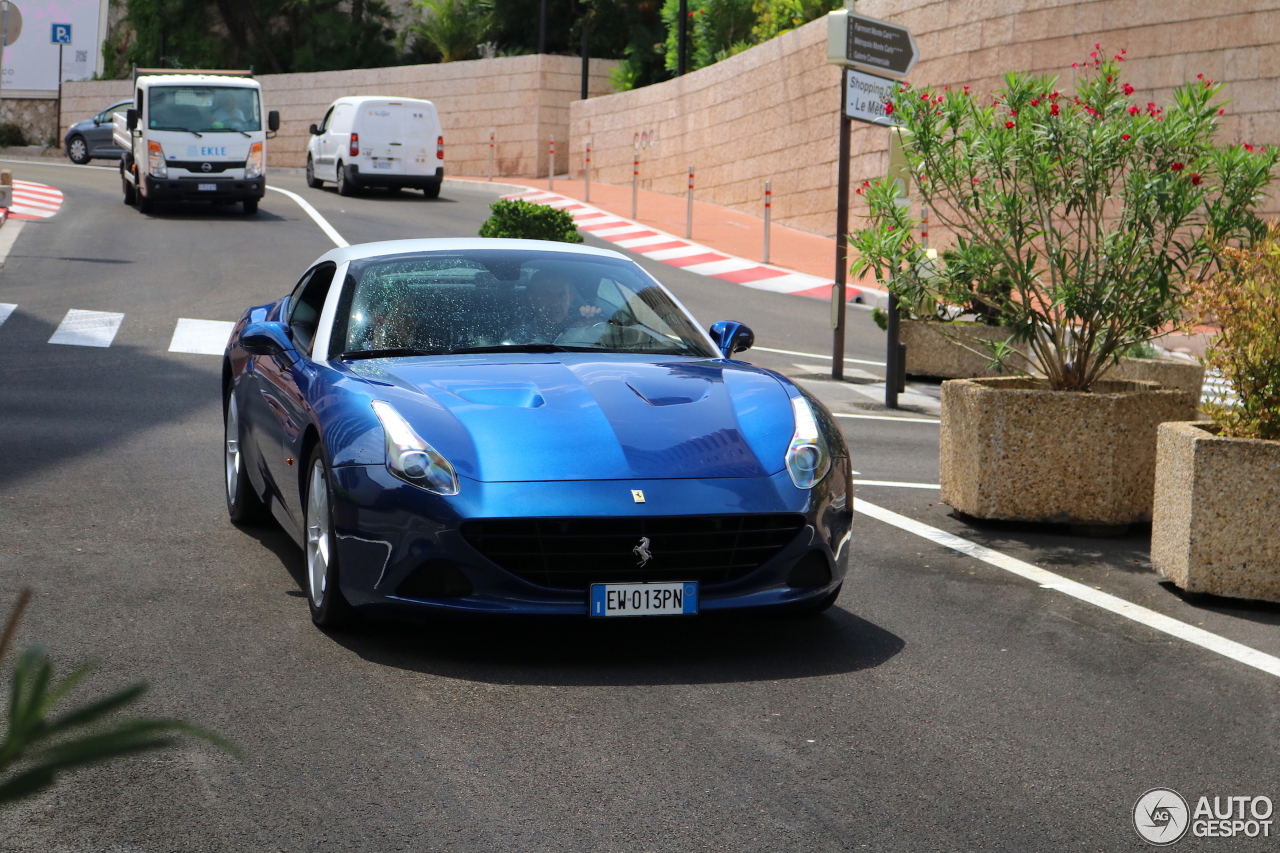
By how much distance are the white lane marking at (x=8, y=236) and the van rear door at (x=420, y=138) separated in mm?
9219

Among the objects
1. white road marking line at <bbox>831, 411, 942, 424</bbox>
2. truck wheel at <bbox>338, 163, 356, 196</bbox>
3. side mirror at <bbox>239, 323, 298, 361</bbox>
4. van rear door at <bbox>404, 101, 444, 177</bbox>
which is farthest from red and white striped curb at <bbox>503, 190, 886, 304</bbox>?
side mirror at <bbox>239, 323, 298, 361</bbox>

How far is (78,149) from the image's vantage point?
4625cm

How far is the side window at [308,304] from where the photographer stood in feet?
21.7

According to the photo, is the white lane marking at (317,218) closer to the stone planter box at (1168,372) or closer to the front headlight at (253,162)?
the front headlight at (253,162)

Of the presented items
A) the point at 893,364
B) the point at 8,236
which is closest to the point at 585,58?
the point at 8,236

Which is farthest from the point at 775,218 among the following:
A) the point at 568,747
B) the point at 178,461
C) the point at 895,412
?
the point at 568,747

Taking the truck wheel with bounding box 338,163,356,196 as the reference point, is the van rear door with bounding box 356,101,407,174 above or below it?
above

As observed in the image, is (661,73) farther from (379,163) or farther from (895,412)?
(895,412)

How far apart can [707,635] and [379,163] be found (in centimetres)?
2844

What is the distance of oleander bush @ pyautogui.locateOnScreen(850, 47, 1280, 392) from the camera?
739cm

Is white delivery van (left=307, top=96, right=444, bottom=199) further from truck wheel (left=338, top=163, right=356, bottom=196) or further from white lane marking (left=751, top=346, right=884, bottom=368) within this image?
white lane marking (left=751, top=346, right=884, bottom=368)

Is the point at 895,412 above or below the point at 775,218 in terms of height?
below

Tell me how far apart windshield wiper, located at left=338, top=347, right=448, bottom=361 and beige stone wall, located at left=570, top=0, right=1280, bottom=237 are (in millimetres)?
10799

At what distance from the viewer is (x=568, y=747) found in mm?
4332
